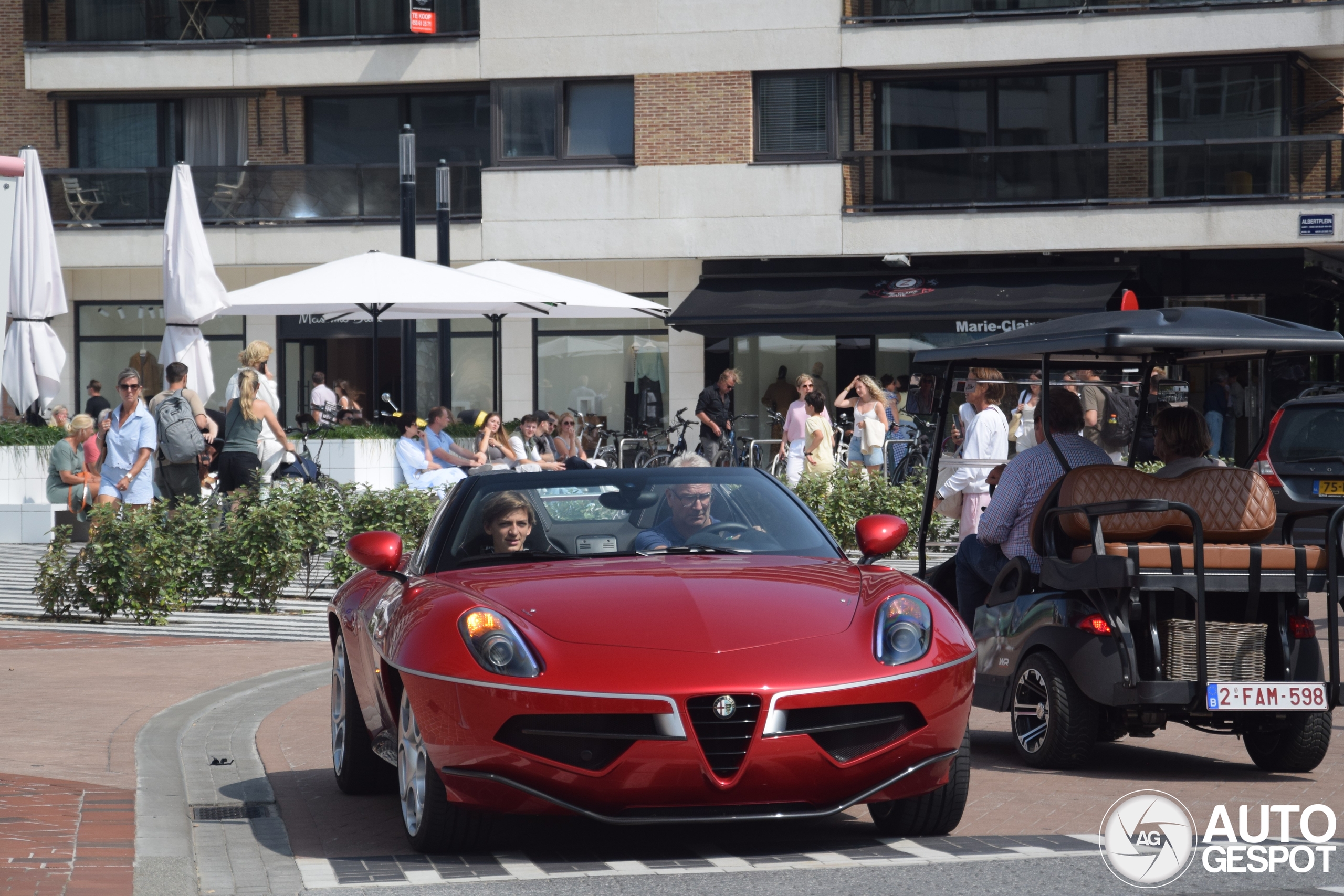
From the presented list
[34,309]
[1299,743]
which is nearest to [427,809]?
[1299,743]

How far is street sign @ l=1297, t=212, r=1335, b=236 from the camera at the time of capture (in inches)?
1118

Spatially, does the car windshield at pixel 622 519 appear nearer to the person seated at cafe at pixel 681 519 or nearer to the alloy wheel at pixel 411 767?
the person seated at cafe at pixel 681 519

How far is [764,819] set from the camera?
5402 millimetres

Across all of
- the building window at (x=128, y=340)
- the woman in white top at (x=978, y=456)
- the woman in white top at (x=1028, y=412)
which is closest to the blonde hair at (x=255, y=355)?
the woman in white top at (x=978, y=456)

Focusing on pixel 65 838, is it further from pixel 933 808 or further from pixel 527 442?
pixel 527 442

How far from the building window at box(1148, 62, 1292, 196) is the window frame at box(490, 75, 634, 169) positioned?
908 centimetres

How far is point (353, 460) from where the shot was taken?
21422 millimetres

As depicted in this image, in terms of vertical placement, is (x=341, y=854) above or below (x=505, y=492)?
below

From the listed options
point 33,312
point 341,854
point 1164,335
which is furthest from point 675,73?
point 341,854

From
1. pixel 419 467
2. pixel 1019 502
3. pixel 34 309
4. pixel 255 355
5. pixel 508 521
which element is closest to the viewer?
pixel 508 521

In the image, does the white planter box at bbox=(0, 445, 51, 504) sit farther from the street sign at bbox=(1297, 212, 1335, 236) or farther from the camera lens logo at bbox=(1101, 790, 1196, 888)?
the street sign at bbox=(1297, 212, 1335, 236)

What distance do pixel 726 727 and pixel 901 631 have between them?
2.32 ft

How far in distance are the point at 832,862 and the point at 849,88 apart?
26.4m

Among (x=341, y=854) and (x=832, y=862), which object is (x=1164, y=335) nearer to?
(x=832, y=862)
